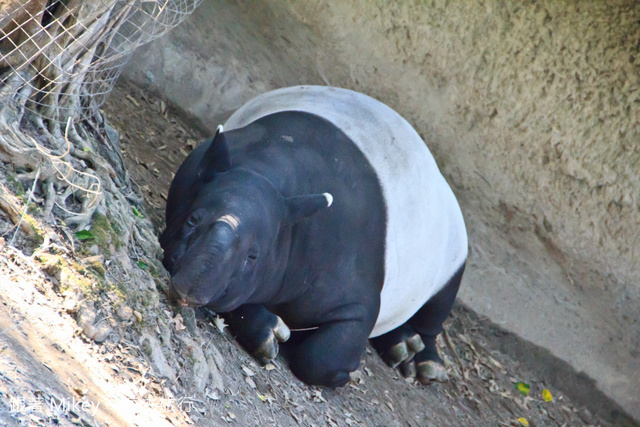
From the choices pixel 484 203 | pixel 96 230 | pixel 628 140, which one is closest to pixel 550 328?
pixel 484 203

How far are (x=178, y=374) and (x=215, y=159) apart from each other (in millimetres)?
1284

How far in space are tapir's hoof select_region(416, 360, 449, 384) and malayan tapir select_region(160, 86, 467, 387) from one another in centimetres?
1

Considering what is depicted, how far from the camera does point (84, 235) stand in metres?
3.00

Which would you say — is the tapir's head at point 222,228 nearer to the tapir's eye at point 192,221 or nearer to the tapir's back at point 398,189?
the tapir's eye at point 192,221

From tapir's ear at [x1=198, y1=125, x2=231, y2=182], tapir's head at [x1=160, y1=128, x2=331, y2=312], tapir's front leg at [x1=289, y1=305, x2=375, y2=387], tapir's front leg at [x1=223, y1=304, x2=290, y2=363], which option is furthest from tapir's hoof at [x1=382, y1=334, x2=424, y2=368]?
tapir's ear at [x1=198, y1=125, x2=231, y2=182]

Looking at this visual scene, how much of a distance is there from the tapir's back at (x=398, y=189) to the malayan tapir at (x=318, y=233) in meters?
0.01

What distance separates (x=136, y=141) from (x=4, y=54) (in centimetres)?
189

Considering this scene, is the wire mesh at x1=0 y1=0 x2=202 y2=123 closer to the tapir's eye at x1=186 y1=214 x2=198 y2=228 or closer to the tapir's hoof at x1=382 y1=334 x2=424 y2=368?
the tapir's eye at x1=186 y1=214 x2=198 y2=228

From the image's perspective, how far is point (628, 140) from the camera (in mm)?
5105

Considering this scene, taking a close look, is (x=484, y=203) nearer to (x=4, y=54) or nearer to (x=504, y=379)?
(x=504, y=379)

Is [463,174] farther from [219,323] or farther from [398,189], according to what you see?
[219,323]

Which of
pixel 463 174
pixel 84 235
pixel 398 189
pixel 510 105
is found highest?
pixel 510 105

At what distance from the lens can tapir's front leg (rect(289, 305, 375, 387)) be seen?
13.3 feet

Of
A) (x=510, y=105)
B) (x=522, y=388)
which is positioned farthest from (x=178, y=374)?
(x=522, y=388)
